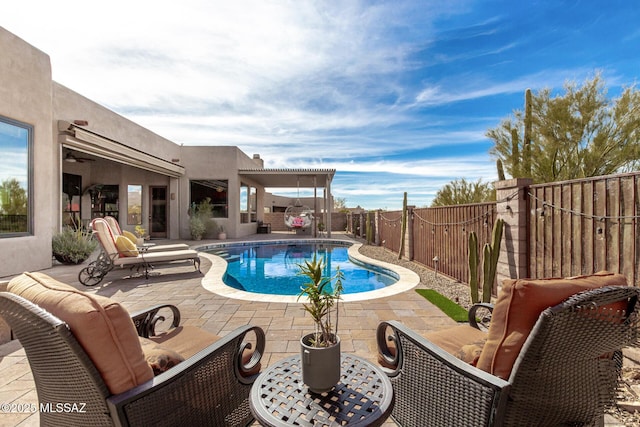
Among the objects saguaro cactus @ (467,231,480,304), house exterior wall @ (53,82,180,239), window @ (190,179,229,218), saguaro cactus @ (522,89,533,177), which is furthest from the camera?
window @ (190,179,229,218)

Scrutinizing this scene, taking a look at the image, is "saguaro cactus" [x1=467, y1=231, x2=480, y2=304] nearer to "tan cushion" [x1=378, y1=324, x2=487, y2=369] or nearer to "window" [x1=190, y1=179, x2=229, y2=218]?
"tan cushion" [x1=378, y1=324, x2=487, y2=369]

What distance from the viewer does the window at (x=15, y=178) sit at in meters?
5.38

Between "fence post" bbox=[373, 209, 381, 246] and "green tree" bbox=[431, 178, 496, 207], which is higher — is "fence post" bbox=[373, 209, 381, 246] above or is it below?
below

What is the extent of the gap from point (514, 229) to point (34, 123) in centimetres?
872

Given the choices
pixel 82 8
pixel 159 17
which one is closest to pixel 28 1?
pixel 82 8

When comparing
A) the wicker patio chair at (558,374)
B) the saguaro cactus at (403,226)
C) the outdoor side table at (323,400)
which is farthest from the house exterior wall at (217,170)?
the wicker patio chair at (558,374)

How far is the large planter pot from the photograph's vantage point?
1345 millimetres

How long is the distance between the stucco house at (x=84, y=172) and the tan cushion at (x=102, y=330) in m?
6.12

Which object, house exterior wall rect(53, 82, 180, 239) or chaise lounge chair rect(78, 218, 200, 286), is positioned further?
house exterior wall rect(53, 82, 180, 239)

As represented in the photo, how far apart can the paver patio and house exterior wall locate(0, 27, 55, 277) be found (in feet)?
2.08

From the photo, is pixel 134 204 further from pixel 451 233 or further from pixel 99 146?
pixel 451 233

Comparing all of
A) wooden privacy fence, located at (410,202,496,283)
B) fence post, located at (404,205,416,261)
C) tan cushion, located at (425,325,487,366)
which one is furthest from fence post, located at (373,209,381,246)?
tan cushion, located at (425,325,487,366)

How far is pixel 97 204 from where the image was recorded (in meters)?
12.4

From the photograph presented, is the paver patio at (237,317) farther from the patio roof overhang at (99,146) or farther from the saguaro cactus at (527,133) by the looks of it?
the saguaro cactus at (527,133)
